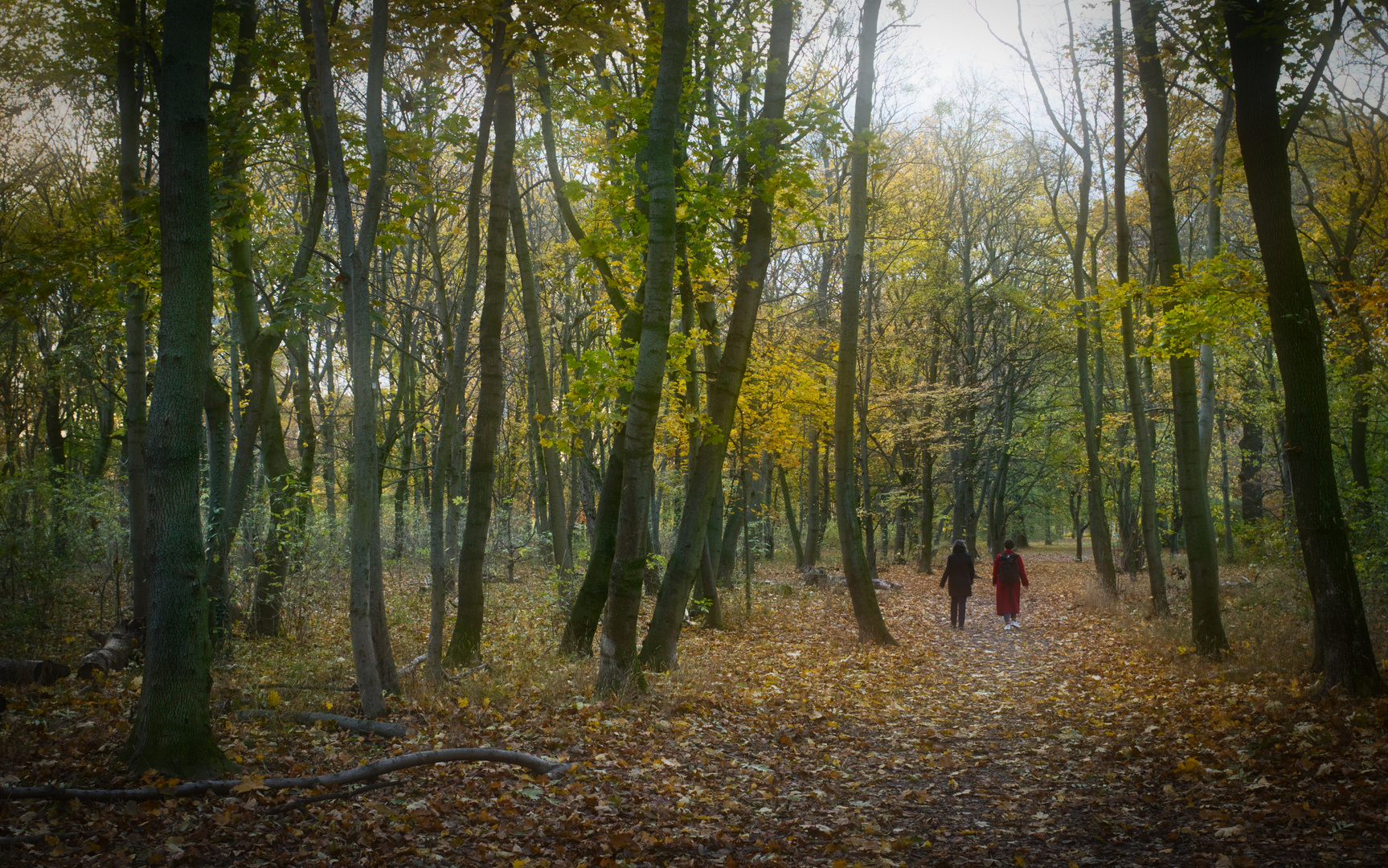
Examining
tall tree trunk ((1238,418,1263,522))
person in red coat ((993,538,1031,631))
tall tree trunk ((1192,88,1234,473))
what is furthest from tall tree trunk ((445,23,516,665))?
tall tree trunk ((1238,418,1263,522))

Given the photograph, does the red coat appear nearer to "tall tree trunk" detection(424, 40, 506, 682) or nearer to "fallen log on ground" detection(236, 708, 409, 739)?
"tall tree trunk" detection(424, 40, 506, 682)

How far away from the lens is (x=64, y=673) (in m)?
7.56

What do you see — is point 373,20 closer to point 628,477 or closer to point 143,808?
point 628,477

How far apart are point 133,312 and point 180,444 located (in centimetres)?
565

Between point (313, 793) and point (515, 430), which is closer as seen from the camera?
point (313, 793)

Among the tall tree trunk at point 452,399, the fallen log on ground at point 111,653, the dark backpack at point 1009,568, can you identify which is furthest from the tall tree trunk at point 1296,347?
the fallen log on ground at point 111,653

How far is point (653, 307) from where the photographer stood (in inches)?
282

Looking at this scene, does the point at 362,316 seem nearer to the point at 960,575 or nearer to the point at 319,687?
the point at 319,687

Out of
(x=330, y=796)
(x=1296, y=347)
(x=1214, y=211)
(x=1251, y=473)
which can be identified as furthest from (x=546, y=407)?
(x=1251, y=473)

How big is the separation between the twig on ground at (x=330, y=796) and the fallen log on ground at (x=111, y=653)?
495cm

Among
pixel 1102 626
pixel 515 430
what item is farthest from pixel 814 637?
pixel 515 430

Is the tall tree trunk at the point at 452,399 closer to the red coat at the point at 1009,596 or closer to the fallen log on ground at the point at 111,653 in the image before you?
the fallen log on ground at the point at 111,653

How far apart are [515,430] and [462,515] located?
13.8ft

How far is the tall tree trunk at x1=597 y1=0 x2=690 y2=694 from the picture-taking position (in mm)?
7145
